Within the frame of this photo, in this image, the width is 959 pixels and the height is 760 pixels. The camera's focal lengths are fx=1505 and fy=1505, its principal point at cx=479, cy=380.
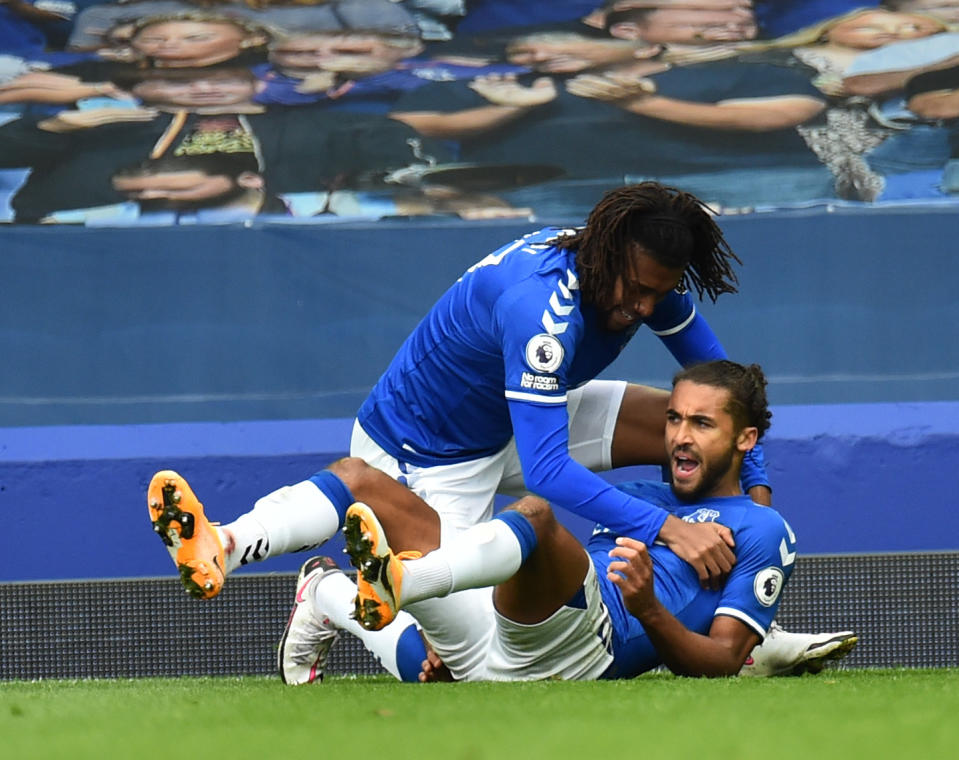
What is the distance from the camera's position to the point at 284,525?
3.41m

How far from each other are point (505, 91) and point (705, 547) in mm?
3733

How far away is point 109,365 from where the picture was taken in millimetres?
6570

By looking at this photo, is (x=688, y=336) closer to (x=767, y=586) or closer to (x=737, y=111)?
(x=767, y=586)

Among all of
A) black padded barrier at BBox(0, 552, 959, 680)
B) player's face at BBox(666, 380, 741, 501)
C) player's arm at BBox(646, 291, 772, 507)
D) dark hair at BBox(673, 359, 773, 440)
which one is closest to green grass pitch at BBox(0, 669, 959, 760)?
player's face at BBox(666, 380, 741, 501)

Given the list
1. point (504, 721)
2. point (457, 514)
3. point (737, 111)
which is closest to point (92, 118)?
point (737, 111)

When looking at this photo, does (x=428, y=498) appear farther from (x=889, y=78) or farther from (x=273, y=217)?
(x=889, y=78)

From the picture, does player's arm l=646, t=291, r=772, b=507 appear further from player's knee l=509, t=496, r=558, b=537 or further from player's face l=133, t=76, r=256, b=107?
player's face l=133, t=76, r=256, b=107

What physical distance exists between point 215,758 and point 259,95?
201 inches

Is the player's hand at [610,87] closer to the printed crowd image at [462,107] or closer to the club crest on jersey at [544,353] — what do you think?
the printed crowd image at [462,107]

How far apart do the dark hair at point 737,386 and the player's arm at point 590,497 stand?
386 millimetres

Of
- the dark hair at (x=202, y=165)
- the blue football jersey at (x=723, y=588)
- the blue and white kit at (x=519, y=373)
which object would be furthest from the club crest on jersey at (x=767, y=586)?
the dark hair at (x=202, y=165)

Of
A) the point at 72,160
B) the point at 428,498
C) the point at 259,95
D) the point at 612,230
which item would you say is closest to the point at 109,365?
the point at 72,160

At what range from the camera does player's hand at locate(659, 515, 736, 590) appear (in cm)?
346

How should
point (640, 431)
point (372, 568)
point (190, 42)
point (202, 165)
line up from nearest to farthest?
point (372, 568)
point (640, 431)
point (202, 165)
point (190, 42)
